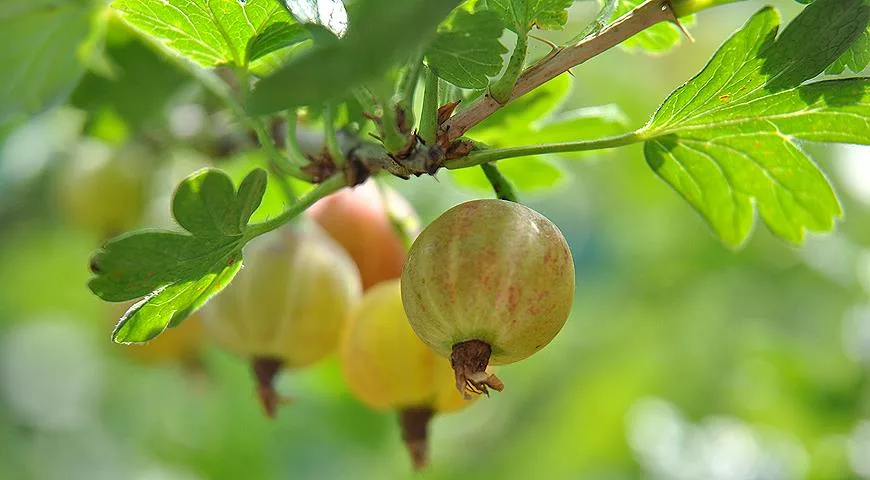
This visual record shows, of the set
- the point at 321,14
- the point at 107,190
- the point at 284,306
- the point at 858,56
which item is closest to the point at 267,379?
the point at 284,306

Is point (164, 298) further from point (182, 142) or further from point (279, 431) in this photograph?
point (279, 431)

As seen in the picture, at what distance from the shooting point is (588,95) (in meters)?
3.93

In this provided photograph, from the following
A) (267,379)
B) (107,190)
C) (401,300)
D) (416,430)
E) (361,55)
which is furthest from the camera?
(107,190)

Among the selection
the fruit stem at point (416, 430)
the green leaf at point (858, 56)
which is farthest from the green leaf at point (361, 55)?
the fruit stem at point (416, 430)

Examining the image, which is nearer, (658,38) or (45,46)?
(658,38)

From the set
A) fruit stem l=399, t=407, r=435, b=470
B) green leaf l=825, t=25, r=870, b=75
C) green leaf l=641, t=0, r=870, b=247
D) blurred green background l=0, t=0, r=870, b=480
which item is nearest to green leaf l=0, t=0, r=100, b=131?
blurred green background l=0, t=0, r=870, b=480

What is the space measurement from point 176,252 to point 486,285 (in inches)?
15.3

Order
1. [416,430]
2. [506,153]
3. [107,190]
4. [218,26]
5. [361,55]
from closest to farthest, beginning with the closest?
[361,55], [506,153], [218,26], [416,430], [107,190]

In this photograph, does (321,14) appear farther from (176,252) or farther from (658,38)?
(658,38)

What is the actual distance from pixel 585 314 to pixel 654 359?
366mm

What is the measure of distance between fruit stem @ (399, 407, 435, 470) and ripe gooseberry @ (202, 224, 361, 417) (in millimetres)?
202

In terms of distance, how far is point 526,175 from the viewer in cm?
186

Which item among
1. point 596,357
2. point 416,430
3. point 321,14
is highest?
point 321,14

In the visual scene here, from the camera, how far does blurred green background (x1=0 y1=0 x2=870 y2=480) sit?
292 cm
